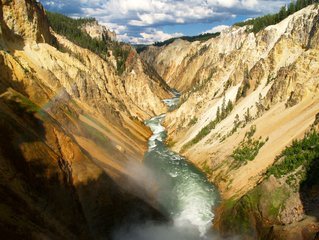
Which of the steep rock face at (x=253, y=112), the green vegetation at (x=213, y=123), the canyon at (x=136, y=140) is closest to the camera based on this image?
the canyon at (x=136, y=140)

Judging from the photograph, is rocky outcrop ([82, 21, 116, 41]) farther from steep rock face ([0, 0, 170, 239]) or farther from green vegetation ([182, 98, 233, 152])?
green vegetation ([182, 98, 233, 152])

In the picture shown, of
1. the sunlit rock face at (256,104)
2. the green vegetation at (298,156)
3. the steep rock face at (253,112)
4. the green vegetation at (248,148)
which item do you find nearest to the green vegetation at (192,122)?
the steep rock face at (253,112)

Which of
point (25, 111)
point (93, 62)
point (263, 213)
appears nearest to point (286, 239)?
point (263, 213)

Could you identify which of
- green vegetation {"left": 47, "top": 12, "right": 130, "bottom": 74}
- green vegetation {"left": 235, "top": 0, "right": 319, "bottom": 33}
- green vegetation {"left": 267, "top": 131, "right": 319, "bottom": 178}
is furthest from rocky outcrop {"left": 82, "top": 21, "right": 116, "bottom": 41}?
green vegetation {"left": 267, "top": 131, "right": 319, "bottom": 178}

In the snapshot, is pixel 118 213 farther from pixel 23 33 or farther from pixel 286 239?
pixel 23 33

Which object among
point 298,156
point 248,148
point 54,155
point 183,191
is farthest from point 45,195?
point 248,148

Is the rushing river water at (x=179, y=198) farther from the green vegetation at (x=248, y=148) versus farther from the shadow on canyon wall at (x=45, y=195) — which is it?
the green vegetation at (x=248, y=148)
